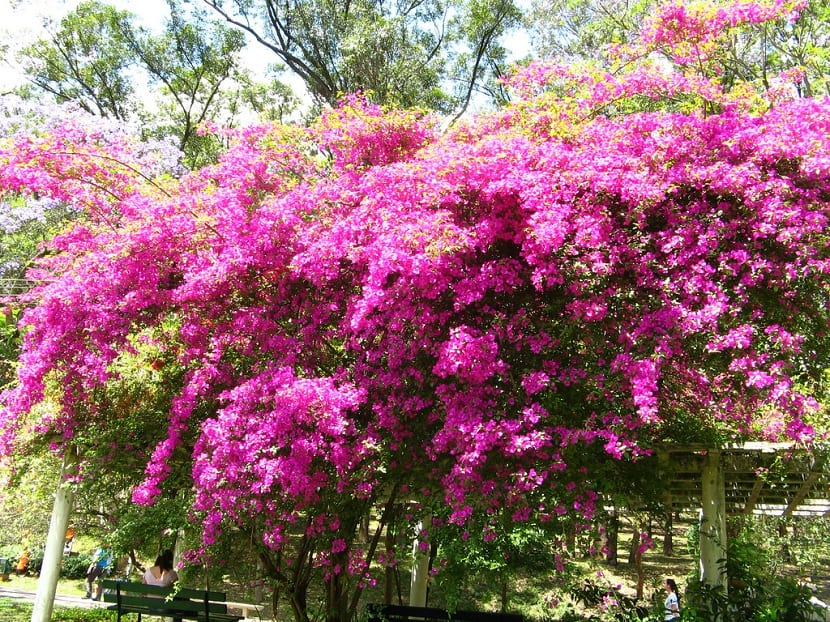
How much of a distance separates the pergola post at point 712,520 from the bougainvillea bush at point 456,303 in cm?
57

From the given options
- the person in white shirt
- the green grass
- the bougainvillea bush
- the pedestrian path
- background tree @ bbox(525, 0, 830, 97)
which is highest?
background tree @ bbox(525, 0, 830, 97)

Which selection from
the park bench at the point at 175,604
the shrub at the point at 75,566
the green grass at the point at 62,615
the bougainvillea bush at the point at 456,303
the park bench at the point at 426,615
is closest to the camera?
the bougainvillea bush at the point at 456,303

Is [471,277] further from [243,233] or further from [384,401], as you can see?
[243,233]

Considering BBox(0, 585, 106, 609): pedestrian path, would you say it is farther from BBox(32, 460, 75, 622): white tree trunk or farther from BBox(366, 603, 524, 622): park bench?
BBox(366, 603, 524, 622): park bench

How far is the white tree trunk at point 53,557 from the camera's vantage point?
6797 millimetres

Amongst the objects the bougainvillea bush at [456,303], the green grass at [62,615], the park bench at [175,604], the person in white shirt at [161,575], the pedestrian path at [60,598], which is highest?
the bougainvillea bush at [456,303]

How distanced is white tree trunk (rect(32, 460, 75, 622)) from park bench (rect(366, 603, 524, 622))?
10.9 ft

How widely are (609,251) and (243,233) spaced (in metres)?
3.00

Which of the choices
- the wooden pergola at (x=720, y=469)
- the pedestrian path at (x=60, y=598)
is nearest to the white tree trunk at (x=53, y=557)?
the pedestrian path at (x=60, y=598)

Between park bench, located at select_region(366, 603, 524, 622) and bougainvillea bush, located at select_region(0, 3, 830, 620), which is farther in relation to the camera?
Answer: park bench, located at select_region(366, 603, 524, 622)

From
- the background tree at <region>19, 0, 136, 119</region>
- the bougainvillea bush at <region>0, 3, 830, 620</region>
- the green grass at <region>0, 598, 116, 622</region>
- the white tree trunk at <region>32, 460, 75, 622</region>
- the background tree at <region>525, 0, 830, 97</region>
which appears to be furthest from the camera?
the background tree at <region>19, 0, 136, 119</region>

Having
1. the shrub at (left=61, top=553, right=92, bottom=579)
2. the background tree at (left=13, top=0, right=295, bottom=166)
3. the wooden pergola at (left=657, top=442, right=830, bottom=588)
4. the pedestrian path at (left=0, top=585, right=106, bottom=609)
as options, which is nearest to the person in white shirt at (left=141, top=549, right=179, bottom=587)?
the wooden pergola at (left=657, top=442, right=830, bottom=588)

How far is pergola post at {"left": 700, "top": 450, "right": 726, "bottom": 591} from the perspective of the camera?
6125mm

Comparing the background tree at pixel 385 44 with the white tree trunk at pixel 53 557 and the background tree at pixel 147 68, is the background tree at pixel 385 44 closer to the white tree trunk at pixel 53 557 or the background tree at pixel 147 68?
the background tree at pixel 147 68
